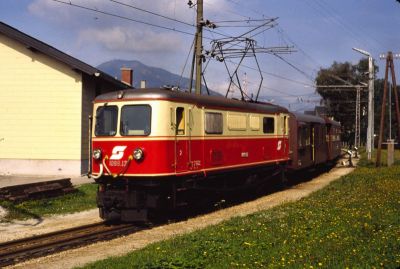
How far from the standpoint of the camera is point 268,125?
19047 millimetres

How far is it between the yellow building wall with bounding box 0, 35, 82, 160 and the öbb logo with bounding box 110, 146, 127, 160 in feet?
33.5

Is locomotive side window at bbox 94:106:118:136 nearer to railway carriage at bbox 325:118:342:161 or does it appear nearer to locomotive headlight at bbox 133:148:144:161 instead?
locomotive headlight at bbox 133:148:144:161

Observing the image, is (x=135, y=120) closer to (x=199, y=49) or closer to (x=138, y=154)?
(x=138, y=154)

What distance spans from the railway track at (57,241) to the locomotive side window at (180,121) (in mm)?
2548

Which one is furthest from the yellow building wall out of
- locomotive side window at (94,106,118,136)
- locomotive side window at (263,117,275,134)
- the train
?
locomotive side window at (94,106,118,136)

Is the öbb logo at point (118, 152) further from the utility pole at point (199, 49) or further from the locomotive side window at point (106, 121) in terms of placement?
Result: the utility pole at point (199, 49)

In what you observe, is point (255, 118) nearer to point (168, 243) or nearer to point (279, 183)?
point (279, 183)

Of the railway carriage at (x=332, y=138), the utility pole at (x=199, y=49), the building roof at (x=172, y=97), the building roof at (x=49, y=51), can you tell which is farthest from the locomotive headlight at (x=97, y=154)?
the railway carriage at (x=332, y=138)

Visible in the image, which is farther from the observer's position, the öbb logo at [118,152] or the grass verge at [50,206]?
the grass verge at [50,206]

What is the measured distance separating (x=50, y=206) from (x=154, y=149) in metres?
5.24

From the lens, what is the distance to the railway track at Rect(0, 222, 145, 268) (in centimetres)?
990

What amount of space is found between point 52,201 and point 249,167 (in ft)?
21.1

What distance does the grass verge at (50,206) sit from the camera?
48.3 ft

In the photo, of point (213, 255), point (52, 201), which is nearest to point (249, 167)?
point (52, 201)
